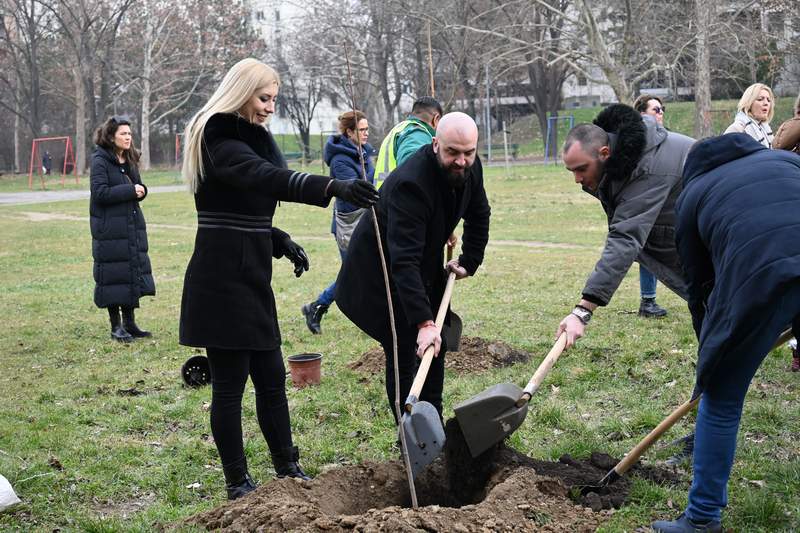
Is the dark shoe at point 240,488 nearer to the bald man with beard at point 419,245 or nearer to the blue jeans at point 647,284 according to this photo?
the bald man with beard at point 419,245

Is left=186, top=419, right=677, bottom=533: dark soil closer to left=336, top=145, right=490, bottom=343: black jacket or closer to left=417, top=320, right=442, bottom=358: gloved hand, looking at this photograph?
left=417, top=320, right=442, bottom=358: gloved hand

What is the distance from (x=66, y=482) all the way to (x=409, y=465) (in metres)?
2.06

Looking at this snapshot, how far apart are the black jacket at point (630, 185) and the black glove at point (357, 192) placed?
1.19 m

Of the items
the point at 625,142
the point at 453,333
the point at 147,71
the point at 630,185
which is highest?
the point at 147,71

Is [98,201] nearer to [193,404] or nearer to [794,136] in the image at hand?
[193,404]

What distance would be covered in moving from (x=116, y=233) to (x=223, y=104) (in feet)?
15.4

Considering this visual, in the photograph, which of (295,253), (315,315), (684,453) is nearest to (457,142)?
(295,253)

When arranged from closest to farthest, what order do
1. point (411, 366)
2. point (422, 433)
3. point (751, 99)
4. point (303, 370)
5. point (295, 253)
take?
1. point (422, 433)
2. point (295, 253)
3. point (411, 366)
4. point (303, 370)
5. point (751, 99)

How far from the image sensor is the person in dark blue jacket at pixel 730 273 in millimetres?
3086

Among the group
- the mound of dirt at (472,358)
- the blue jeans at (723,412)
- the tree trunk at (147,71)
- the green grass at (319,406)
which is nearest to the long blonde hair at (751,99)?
the green grass at (319,406)

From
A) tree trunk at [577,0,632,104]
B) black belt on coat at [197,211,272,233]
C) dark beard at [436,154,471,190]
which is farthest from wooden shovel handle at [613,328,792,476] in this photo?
tree trunk at [577,0,632,104]

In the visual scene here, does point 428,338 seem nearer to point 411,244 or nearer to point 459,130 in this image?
point 411,244

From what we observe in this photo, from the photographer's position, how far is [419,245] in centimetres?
418

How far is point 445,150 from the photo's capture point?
409 centimetres
